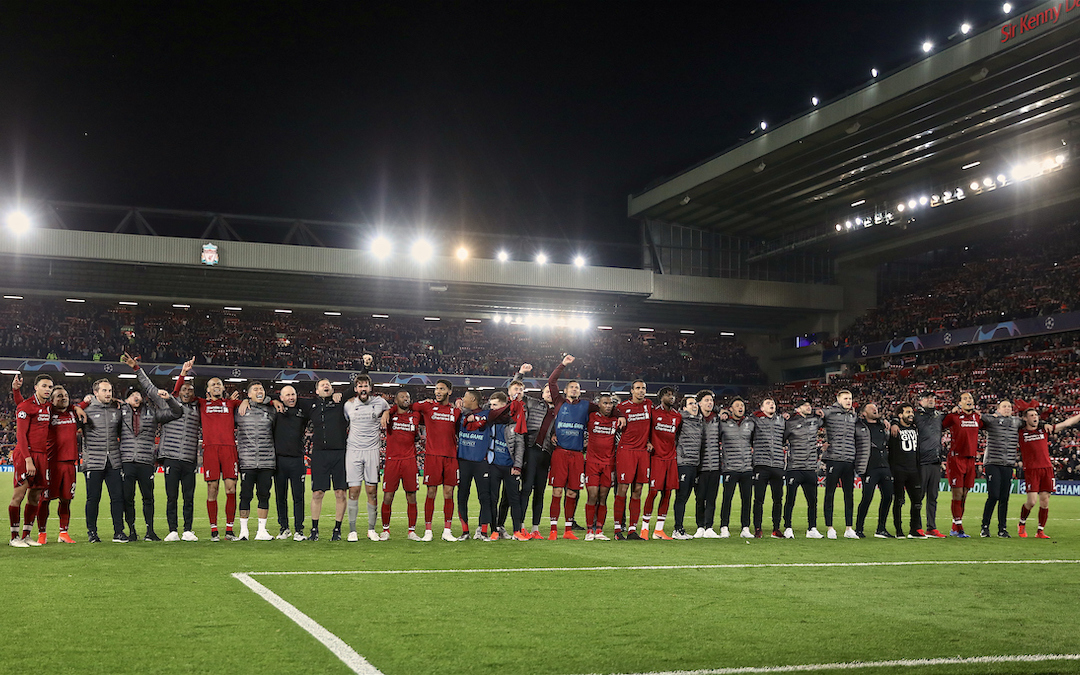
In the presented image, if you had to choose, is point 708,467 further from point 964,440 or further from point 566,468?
point 964,440

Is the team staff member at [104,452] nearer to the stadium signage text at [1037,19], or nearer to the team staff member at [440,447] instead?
the team staff member at [440,447]

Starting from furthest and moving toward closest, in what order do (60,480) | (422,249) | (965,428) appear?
(422,249), (965,428), (60,480)

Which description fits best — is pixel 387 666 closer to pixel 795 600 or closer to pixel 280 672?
pixel 280 672

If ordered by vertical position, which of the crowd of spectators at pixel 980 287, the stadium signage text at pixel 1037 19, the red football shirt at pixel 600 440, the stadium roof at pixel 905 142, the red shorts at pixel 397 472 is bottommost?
the red shorts at pixel 397 472

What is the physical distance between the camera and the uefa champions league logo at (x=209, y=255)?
131 ft

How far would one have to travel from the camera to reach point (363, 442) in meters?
12.0

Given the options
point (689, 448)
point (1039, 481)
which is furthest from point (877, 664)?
point (1039, 481)

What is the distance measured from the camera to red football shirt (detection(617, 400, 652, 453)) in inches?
490

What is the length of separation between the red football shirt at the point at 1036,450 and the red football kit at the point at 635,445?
19.0 ft

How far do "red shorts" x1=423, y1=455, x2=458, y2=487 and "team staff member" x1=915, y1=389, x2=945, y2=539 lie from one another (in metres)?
6.86

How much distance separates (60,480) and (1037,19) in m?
27.8

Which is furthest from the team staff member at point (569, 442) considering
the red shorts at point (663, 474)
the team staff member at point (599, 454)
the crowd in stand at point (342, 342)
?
the crowd in stand at point (342, 342)

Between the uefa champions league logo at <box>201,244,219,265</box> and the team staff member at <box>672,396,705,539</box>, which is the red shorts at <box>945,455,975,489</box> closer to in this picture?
the team staff member at <box>672,396,705,539</box>

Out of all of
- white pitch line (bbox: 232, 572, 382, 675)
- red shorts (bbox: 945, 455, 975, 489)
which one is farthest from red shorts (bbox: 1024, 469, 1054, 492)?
white pitch line (bbox: 232, 572, 382, 675)
